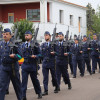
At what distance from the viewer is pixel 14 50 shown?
31.6ft

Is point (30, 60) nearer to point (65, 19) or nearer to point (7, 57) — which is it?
point (7, 57)

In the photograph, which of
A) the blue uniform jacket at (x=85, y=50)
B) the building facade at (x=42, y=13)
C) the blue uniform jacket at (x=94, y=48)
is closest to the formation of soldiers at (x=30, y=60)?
the blue uniform jacket at (x=85, y=50)

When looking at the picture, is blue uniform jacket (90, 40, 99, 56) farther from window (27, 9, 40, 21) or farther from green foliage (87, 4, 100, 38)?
green foliage (87, 4, 100, 38)

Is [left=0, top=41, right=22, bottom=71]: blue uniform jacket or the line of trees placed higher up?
the line of trees

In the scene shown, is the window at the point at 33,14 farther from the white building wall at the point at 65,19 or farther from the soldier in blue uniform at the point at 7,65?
the soldier in blue uniform at the point at 7,65

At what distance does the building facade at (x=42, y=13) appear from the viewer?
41344 millimetres

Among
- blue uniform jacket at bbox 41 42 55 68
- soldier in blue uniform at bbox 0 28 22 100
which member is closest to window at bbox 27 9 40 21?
blue uniform jacket at bbox 41 42 55 68

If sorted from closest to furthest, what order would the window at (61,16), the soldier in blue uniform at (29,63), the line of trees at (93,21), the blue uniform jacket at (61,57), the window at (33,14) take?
the soldier in blue uniform at (29,63)
the blue uniform jacket at (61,57)
the window at (33,14)
the window at (61,16)
the line of trees at (93,21)

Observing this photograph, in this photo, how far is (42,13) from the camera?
41.1m

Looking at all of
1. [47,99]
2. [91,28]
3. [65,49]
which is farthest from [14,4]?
[47,99]

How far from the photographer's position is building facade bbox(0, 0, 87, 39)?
41.3m

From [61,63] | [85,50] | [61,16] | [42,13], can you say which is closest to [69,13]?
[61,16]

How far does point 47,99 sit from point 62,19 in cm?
3582

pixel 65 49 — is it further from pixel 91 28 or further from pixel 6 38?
pixel 91 28
